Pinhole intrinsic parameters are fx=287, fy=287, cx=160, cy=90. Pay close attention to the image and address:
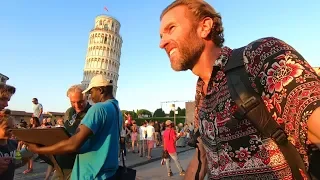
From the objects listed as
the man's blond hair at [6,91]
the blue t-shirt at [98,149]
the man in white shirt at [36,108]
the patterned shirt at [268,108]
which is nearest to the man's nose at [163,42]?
the patterned shirt at [268,108]

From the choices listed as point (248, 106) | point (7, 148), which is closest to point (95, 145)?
point (7, 148)

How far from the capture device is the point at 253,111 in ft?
3.89

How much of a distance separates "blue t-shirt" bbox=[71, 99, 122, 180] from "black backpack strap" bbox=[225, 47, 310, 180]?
6.04ft

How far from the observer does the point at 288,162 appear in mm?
1139

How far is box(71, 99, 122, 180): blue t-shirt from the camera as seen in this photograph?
2.82 meters

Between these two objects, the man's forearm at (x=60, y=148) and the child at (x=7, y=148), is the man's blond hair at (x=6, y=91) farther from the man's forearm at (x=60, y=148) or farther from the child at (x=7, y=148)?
the man's forearm at (x=60, y=148)

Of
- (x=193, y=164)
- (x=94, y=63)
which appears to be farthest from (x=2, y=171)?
(x=94, y=63)

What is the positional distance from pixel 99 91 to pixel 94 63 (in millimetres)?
99385

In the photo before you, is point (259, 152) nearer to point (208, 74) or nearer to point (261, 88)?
point (261, 88)

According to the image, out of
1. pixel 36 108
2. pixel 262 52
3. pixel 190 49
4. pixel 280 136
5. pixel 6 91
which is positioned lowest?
pixel 280 136

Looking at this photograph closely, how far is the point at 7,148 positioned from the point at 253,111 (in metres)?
3.08

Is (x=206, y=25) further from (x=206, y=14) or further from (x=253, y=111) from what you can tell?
(x=253, y=111)

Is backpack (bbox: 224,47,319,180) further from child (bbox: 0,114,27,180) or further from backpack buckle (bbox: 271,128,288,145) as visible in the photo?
child (bbox: 0,114,27,180)

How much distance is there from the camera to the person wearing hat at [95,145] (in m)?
2.73
